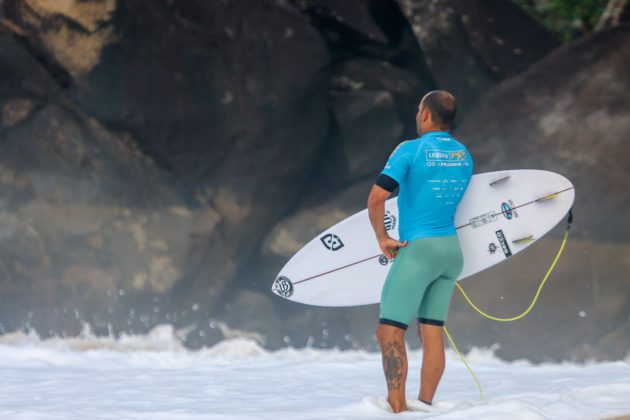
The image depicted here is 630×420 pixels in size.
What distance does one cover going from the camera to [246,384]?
5.22m

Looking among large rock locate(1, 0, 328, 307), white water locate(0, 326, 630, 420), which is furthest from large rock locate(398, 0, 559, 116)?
white water locate(0, 326, 630, 420)

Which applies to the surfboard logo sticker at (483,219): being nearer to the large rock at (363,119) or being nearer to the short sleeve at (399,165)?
the short sleeve at (399,165)

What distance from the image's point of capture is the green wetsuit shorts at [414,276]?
12.3 ft

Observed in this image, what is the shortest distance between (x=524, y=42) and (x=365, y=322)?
10.1ft

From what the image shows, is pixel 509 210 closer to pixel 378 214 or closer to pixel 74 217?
pixel 378 214

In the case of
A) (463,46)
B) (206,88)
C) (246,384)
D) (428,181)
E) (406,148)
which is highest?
(463,46)

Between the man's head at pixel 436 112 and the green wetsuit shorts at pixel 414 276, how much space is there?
469 mm

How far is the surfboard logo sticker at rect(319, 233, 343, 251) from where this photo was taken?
14.9 feet

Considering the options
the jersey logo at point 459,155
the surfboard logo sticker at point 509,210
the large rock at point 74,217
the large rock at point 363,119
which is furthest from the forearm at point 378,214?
the large rock at point 363,119

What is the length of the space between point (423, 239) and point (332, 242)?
86 centimetres

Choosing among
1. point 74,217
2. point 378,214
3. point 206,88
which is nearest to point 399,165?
point 378,214

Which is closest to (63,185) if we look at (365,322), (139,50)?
(139,50)

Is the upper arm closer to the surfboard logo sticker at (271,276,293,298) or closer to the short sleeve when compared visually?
the short sleeve

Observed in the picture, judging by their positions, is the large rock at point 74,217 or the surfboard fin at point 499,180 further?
the large rock at point 74,217
